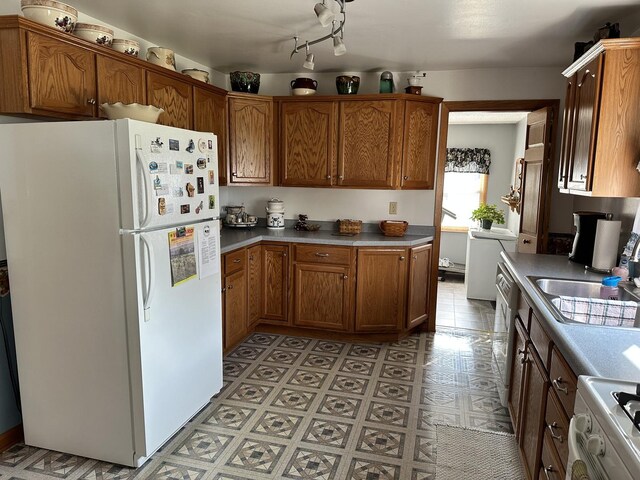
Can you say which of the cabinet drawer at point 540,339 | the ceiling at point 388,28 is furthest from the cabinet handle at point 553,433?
the ceiling at point 388,28

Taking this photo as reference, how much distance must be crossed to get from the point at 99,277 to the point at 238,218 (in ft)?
7.06

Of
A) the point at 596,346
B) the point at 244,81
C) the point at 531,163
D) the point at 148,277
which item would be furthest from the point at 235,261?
the point at 531,163

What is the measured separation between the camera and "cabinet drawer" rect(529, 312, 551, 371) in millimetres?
1743

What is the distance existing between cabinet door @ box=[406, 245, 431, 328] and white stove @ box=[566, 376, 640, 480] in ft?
8.18

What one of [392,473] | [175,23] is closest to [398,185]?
[175,23]

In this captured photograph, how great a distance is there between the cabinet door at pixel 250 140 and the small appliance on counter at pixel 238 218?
38 cm

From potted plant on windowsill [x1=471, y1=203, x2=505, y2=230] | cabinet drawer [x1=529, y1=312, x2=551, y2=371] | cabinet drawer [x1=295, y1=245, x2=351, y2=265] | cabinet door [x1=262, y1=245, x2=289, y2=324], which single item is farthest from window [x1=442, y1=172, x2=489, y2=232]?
cabinet drawer [x1=529, y1=312, x2=551, y2=371]

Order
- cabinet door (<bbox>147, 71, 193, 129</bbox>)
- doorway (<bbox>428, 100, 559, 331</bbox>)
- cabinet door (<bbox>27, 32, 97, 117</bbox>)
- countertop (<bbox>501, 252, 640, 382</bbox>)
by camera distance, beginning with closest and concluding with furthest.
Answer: countertop (<bbox>501, 252, 640, 382</bbox>), cabinet door (<bbox>27, 32, 97, 117</bbox>), cabinet door (<bbox>147, 71, 193, 129</bbox>), doorway (<bbox>428, 100, 559, 331</bbox>)

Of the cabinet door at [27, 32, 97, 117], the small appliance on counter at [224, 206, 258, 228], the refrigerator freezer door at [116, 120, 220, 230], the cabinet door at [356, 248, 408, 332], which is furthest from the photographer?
the small appliance on counter at [224, 206, 258, 228]

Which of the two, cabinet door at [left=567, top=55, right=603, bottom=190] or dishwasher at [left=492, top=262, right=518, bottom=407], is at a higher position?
cabinet door at [left=567, top=55, right=603, bottom=190]

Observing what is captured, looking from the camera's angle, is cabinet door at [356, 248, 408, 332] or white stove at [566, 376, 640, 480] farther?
cabinet door at [356, 248, 408, 332]

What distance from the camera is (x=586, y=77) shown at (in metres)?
2.42

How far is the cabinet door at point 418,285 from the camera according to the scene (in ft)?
12.3

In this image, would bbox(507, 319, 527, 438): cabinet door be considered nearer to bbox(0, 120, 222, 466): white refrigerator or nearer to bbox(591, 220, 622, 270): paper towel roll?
bbox(591, 220, 622, 270): paper towel roll
